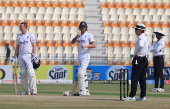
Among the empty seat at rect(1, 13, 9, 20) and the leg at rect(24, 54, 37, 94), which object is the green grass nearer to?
the leg at rect(24, 54, 37, 94)

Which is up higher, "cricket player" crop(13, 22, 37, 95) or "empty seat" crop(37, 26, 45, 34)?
"empty seat" crop(37, 26, 45, 34)

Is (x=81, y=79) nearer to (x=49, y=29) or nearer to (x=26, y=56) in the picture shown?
(x=26, y=56)

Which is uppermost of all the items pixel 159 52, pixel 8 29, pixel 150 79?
pixel 8 29

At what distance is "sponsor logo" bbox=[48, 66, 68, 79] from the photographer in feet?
69.3

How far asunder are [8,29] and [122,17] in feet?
24.5

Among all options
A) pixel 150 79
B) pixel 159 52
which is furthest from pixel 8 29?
pixel 159 52

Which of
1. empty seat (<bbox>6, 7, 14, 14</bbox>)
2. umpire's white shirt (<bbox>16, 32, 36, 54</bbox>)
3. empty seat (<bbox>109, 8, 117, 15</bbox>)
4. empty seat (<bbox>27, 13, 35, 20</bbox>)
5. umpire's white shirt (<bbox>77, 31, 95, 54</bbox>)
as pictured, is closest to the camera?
umpire's white shirt (<bbox>77, 31, 95, 54</bbox>)

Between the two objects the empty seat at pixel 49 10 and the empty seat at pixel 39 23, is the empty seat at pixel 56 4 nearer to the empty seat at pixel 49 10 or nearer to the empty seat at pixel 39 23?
the empty seat at pixel 49 10

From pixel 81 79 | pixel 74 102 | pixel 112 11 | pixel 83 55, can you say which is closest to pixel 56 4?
Answer: pixel 112 11

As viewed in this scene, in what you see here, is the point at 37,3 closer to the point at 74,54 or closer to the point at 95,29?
the point at 95,29

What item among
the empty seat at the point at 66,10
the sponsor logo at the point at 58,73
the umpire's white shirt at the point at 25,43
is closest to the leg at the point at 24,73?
the umpire's white shirt at the point at 25,43

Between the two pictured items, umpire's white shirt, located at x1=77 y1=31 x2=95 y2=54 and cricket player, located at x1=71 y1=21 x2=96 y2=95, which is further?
umpire's white shirt, located at x1=77 y1=31 x2=95 y2=54

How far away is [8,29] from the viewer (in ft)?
81.5

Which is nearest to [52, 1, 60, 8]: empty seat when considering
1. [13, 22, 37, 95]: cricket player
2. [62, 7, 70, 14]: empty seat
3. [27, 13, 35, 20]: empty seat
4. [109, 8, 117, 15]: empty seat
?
[62, 7, 70, 14]: empty seat
